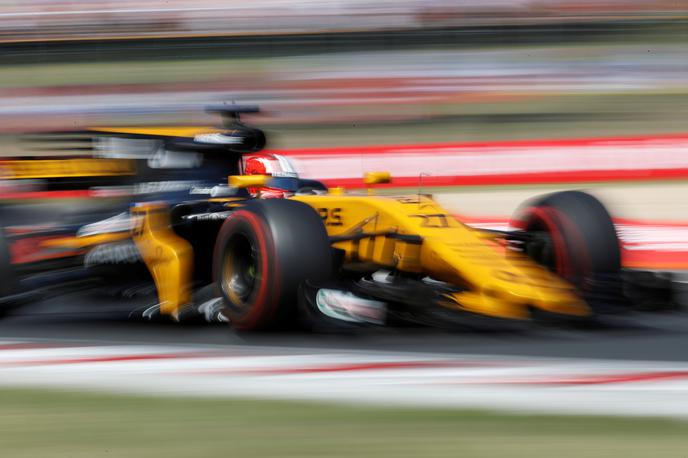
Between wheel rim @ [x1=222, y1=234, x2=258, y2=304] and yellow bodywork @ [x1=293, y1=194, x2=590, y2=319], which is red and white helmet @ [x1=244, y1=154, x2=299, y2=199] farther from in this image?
wheel rim @ [x1=222, y1=234, x2=258, y2=304]

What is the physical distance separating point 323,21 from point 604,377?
1262 cm

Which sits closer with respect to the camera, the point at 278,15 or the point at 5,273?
the point at 5,273

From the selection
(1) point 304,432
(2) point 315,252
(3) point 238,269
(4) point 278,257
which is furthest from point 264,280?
(1) point 304,432

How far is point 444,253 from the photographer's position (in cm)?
518

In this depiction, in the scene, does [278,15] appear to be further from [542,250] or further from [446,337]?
[446,337]

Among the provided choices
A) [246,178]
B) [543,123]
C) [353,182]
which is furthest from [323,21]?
[246,178]

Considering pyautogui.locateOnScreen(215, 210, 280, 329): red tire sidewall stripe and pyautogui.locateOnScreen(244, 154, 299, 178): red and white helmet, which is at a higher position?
pyautogui.locateOnScreen(244, 154, 299, 178): red and white helmet

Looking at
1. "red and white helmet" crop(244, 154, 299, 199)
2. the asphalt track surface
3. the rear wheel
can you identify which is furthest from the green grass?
"red and white helmet" crop(244, 154, 299, 199)

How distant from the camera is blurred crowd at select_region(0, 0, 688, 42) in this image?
15.9 meters

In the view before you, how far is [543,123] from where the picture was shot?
1442 centimetres

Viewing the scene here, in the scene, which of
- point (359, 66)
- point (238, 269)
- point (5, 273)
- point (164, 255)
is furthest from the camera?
point (359, 66)

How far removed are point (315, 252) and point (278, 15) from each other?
11859 mm

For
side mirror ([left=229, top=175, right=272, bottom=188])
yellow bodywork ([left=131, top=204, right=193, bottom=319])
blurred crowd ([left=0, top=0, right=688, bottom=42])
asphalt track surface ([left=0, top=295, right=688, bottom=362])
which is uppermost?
blurred crowd ([left=0, top=0, right=688, bottom=42])

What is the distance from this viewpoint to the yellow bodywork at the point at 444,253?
16.3ft
